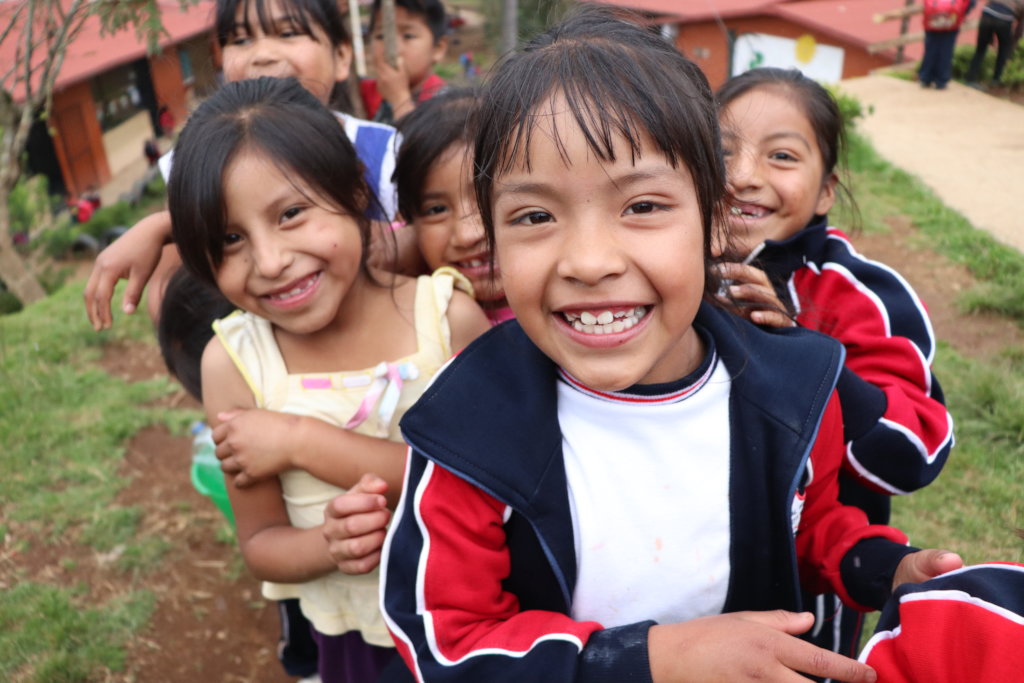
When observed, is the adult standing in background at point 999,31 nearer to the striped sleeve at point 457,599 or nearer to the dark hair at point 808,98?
the dark hair at point 808,98

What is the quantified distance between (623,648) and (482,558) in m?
0.24

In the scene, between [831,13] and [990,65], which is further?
[831,13]

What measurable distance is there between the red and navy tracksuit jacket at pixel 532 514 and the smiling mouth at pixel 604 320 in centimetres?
14

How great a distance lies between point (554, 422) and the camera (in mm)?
1239

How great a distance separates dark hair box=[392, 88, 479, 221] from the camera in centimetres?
198

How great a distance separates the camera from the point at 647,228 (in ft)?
3.63

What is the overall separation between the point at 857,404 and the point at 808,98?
2.62ft

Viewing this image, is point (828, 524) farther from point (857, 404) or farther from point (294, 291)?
point (294, 291)

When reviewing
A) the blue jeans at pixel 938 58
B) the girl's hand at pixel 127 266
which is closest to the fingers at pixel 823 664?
the girl's hand at pixel 127 266

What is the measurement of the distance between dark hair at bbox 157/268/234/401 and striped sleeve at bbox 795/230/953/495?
152cm

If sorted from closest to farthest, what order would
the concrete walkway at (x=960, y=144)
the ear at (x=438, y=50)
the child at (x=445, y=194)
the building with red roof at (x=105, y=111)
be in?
the child at (x=445, y=194), the ear at (x=438, y=50), the concrete walkway at (x=960, y=144), the building with red roof at (x=105, y=111)

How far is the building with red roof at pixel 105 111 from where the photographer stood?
1262 centimetres

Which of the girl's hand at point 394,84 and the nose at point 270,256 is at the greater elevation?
the nose at point 270,256

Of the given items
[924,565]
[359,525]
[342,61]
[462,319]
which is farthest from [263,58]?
[924,565]
